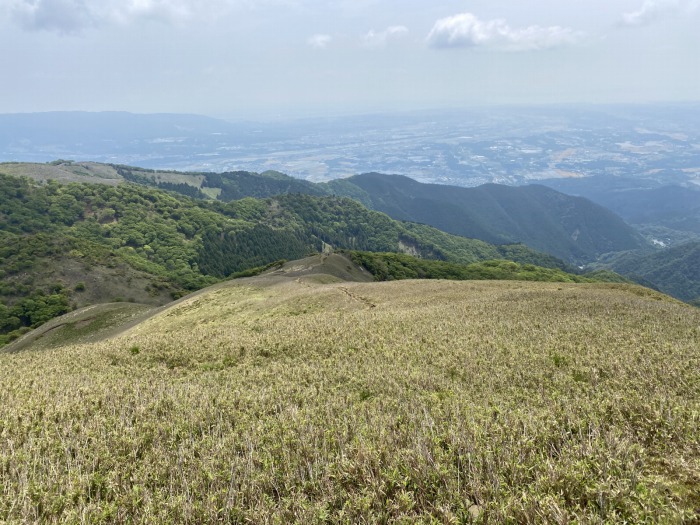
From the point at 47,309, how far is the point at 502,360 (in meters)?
111

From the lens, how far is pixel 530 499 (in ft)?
14.9

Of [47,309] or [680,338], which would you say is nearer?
[680,338]

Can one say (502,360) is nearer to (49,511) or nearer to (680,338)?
(680,338)

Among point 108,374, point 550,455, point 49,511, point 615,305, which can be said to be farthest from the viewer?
point 615,305

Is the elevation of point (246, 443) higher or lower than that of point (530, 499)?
lower

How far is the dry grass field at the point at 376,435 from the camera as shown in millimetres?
4953

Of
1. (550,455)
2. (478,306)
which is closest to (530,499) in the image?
(550,455)

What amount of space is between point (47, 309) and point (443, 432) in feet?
370

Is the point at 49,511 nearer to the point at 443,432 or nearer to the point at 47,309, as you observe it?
the point at 443,432

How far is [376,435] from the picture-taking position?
681 centimetres

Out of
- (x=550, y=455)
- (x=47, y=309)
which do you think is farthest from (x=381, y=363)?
(x=47, y=309)

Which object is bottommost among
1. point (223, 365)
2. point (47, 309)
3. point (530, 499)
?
point (47, 309)

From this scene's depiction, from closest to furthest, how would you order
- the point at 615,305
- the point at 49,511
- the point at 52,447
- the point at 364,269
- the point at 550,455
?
the point at 49,511 → the point at 550,455 → the point at 52,447 → the point at 615,305 → the point at 364,269

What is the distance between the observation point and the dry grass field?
4.95 metres
